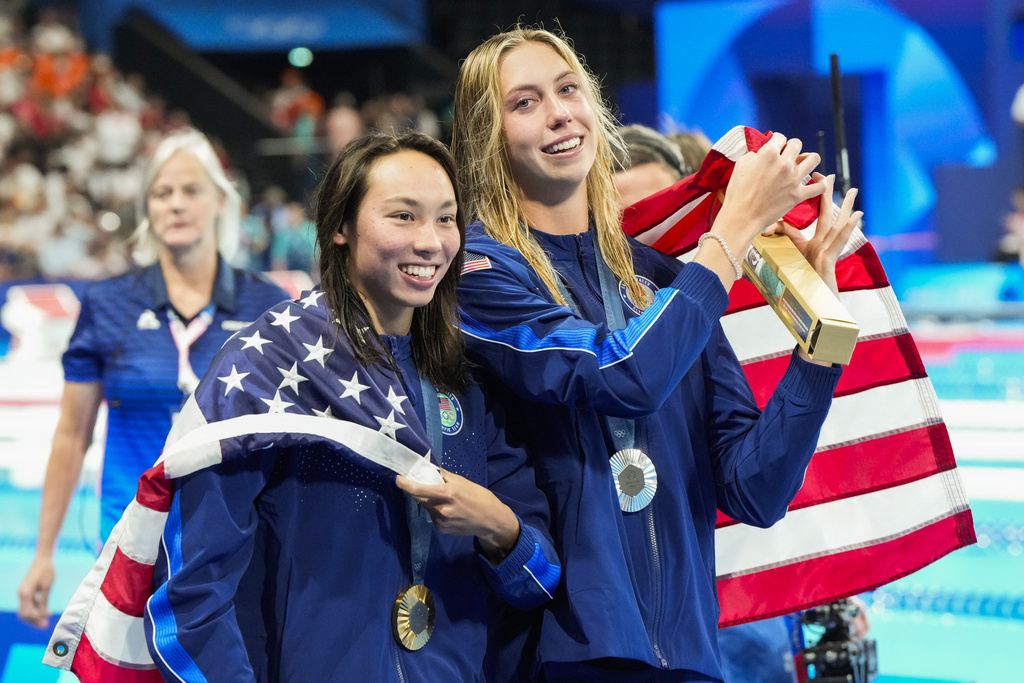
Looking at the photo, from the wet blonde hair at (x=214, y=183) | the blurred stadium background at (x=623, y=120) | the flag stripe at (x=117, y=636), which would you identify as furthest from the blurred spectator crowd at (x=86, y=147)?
the flag stripe at (x=117, y=636)

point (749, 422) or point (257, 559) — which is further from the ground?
point (749, 422)

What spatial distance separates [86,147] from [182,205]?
1228 centimetres

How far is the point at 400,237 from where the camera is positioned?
1.65 m

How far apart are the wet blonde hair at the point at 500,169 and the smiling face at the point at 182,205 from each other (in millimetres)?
1456

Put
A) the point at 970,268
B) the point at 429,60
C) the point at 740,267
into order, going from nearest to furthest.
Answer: the point at 740,267, the point at 970,268, the point at 429,60

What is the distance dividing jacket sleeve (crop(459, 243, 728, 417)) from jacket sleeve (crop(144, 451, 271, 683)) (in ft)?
1.51

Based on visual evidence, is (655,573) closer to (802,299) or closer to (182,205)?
(802,299)

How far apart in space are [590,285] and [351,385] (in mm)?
490

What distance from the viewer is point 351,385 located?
5.25 feet

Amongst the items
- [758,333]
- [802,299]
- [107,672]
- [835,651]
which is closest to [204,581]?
[107,672]

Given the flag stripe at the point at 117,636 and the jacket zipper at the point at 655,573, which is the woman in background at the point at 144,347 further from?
the jacket zipper at the point at 655,573

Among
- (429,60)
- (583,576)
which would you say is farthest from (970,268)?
(583,576)

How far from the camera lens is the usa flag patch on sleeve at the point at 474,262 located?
1.78 metres

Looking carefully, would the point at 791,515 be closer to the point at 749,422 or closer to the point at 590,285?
the point at 749,422
